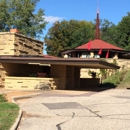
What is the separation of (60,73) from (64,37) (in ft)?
143

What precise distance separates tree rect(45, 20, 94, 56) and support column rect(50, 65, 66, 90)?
40.9m

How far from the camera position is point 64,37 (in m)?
67.1

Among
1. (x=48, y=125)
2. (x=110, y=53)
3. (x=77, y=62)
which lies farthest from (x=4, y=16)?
(x=48, y=125)

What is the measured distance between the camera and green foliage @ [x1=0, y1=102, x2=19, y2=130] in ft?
25.9

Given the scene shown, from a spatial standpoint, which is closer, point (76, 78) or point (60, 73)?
point (60, 73)

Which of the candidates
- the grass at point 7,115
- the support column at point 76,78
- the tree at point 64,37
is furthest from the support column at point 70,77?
the tree at point 64,37

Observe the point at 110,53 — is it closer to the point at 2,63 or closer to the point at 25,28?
the point at 25,28

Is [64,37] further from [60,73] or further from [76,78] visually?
[60,73]

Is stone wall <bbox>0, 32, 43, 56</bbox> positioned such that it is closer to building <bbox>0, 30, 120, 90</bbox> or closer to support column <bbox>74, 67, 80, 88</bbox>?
building <bbox>0, 30, 120, 90</bbox>

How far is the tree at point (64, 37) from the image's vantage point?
65938 mm

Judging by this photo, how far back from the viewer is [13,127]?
7.79 metres

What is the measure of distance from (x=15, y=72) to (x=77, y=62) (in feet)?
21.9

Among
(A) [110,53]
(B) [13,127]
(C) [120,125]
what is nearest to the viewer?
(B) [13,127]

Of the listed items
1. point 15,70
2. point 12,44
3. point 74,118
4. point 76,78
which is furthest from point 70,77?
point 74,118
